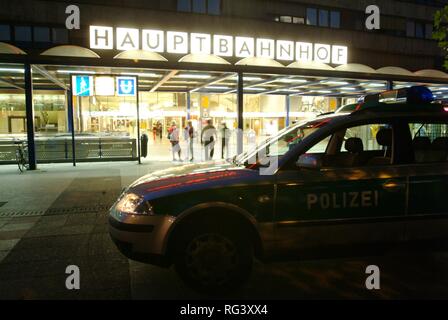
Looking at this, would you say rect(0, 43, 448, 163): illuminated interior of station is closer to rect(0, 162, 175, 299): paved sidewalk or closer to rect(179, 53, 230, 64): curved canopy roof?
rect(179, 53, 230, 64): curved canopy roof

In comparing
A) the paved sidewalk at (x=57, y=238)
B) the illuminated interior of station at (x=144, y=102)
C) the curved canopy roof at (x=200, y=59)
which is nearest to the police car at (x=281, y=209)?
the paved sidewalk at (x=57, y=238)

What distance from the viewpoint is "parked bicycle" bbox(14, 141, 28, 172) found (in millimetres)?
12578

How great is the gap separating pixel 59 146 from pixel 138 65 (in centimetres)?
490

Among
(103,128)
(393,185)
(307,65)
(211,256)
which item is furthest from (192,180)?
(103,128)

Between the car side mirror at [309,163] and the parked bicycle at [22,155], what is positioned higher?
the car side mirror at [309,163]

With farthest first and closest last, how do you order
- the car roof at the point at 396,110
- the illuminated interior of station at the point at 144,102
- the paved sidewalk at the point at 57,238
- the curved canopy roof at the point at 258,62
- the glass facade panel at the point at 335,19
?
1. the glass facade panel at the point at 335,19
2. the illuminated interior of station at the point at 144,102
3. the curved canopy roof at the point at 258,62
4. the car roof at the point at 396,110
5. the paved sidewalk at the point at 57,238

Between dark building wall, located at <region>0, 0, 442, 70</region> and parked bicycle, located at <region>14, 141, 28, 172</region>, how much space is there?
33.3 feet

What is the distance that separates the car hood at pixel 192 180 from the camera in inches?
148

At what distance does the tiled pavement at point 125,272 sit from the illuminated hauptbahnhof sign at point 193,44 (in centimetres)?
1002

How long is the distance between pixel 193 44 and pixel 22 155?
7.61 metres

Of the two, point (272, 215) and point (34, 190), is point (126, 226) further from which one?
point (34, 190)

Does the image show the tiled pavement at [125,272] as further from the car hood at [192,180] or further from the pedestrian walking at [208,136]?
the pedestrian walking at [208,136]

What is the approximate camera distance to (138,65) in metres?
12.7
